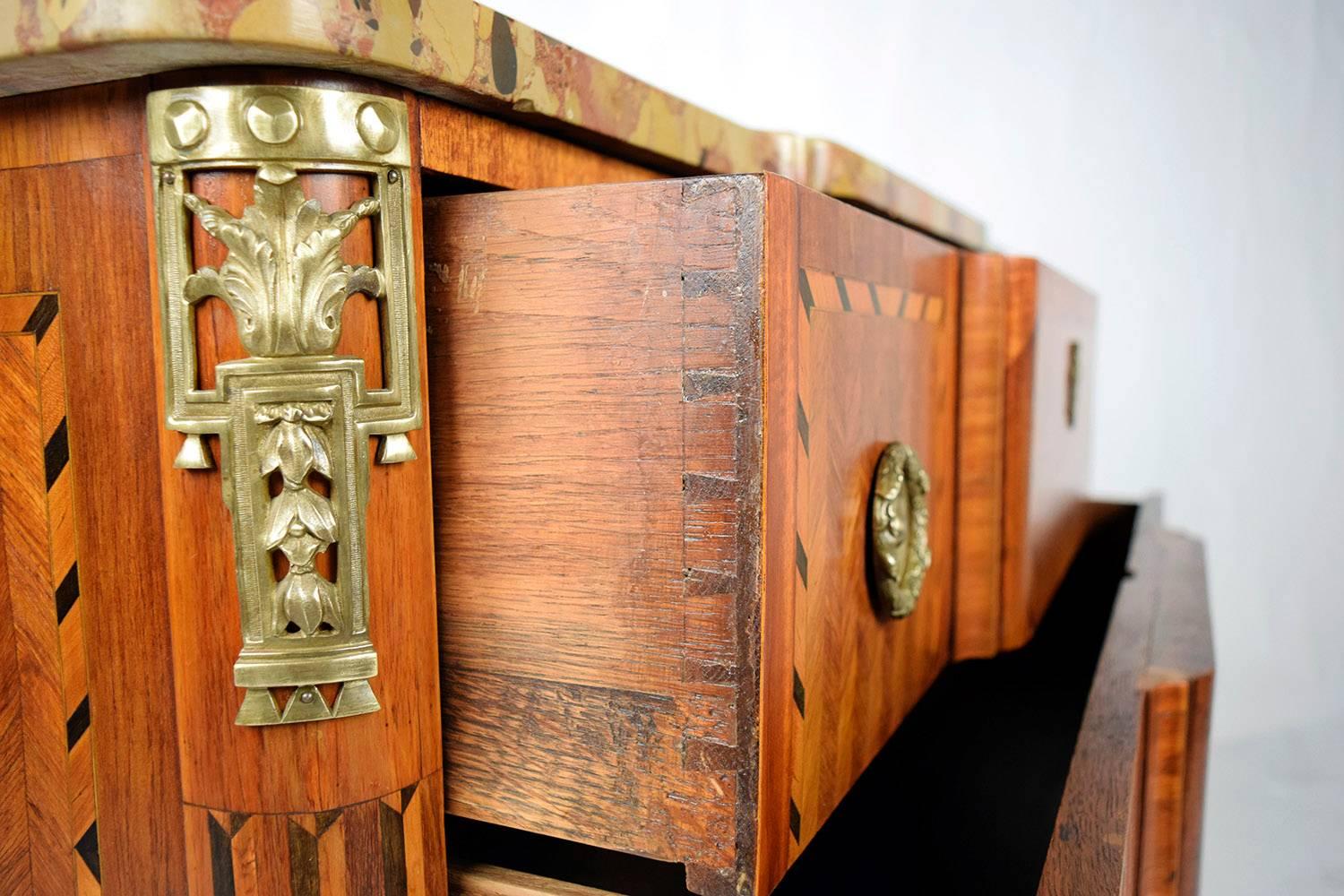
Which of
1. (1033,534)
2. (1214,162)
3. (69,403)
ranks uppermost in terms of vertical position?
(1214,162)

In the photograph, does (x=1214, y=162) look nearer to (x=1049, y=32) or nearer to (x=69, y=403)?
(x=1049, y=32)

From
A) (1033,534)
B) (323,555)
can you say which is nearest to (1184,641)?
(1033,534)

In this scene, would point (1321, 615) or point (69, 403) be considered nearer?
point (69, 403)

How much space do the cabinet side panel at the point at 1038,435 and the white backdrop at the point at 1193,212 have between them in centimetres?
81

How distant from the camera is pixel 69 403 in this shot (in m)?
0.57

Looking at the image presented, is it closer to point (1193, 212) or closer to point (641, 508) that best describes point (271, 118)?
point (641, 508)

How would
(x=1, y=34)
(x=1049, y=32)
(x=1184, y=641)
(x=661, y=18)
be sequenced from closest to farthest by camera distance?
(x=1, y=34) < (x=1184, y=641) < (x=661, y=18) < (x=1049, y=32)

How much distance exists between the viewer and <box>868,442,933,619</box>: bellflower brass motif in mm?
738

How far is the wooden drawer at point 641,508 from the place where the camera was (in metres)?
0.53

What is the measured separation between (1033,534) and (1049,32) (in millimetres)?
1363

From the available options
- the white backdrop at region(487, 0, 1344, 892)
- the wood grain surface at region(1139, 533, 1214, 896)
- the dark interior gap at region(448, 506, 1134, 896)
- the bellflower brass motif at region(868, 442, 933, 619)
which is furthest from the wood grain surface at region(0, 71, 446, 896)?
the white backdrop at region(487, 0, 1344, 892)

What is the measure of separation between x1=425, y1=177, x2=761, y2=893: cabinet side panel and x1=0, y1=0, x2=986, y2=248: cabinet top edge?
7 cm

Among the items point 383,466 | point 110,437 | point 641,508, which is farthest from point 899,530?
point 110,437

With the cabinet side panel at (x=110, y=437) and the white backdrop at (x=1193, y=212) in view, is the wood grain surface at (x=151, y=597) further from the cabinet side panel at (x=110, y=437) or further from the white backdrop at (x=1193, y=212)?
the white backdrop at (x=1193, y=212)
